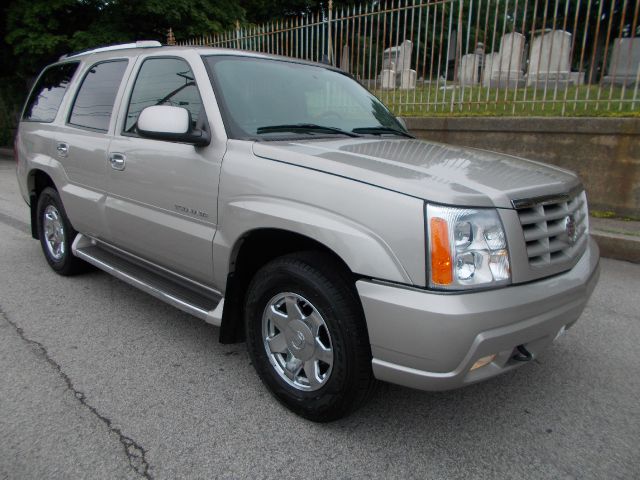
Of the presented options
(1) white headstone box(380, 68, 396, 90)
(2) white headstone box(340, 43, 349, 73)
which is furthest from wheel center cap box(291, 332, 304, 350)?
(2) white headstone box(340, 43, 349, 73)

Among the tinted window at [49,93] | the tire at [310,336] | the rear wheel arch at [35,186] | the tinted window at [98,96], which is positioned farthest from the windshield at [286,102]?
the rear wheel arch at [35,186]

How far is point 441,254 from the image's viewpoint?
6.53 feet

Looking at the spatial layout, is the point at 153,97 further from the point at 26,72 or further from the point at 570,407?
the point at 26,72

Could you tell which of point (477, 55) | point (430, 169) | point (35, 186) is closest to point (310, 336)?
point (430, 169)

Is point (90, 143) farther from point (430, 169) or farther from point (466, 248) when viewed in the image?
point (466, 248)

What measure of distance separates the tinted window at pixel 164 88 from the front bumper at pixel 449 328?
5.47 feet

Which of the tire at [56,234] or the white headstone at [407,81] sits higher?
the white headstone at [407,81]

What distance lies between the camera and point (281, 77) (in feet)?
10.8

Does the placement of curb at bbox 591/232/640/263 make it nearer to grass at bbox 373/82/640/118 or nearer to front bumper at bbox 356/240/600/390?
grass at bbox 373/82/640/118

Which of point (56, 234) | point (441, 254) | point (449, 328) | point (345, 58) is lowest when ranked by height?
point (56, 234)

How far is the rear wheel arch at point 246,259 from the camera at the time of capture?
8.51 feet

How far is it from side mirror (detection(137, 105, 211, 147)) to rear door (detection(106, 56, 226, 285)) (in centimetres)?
→ 7

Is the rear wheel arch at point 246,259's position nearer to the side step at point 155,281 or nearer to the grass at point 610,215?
the side step at point 155,281

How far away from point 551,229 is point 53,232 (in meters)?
4.23
